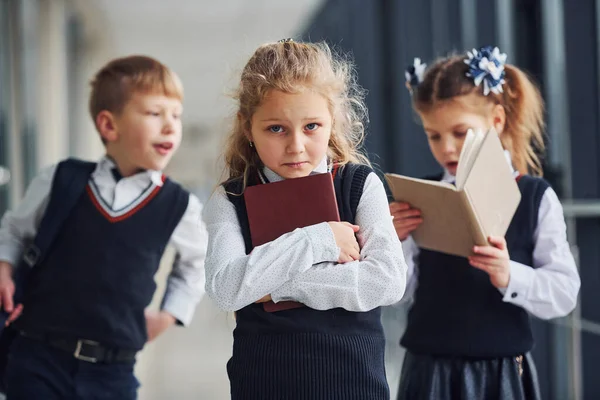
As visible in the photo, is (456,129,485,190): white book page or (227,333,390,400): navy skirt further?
(456,129,485,190): white book page

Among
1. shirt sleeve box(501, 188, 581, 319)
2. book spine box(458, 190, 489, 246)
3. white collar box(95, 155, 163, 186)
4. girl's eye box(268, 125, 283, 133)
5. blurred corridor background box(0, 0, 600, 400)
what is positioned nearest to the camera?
girl's eye box(268, 125, 283, 133)

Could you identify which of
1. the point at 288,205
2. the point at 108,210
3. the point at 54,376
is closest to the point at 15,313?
the point at 54,376

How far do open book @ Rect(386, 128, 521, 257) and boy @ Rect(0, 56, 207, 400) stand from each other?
0.66 meters

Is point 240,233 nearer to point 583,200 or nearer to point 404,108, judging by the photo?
point 583,200

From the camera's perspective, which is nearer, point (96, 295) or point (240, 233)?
point (240, 233)

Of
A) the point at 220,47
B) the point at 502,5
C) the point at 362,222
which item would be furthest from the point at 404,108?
the point at 220,47

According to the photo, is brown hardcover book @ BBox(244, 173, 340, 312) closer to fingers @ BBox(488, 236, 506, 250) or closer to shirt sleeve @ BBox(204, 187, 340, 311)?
shirt sleeve @ BBox(204, 187, 340, 311)

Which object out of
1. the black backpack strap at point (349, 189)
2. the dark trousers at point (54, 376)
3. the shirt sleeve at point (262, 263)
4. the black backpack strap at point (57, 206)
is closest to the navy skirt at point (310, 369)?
the shirt sleeve at point (262, 263)

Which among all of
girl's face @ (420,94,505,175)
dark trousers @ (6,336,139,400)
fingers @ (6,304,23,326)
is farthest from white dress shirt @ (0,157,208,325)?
girl's face @ (420,94,505,175)

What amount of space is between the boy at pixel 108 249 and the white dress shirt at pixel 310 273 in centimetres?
68

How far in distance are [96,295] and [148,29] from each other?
7279 mm

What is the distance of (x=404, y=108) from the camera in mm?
5582

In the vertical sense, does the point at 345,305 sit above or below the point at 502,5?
below

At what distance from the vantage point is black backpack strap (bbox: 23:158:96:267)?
80.4 inches
